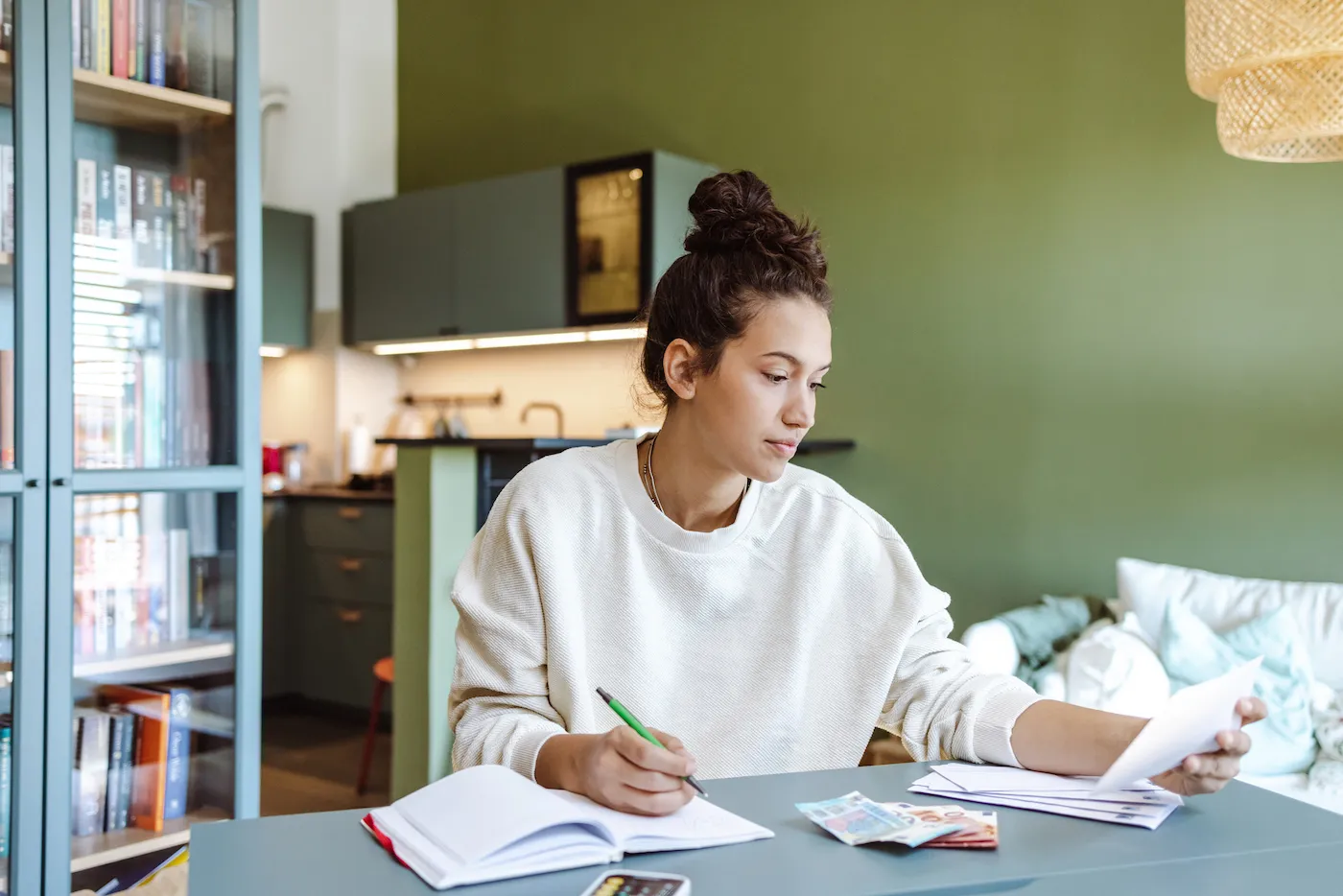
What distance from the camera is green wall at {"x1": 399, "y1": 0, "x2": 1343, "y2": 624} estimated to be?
3154 millimetres

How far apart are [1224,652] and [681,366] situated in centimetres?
188

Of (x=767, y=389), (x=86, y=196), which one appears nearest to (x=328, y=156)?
(x=86, y=196)

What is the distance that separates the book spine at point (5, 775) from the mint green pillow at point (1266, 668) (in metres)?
2.42

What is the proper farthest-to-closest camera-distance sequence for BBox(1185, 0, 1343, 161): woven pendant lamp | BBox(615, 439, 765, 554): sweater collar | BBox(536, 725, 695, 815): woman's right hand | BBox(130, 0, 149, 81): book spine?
1. BBox(130, 0, 149, 81): book spine
2. BBox(1185, 0, 1343, 161): woven pendant lamp
3. BBox(615, 439, 765, 554): sweater collar
4. BBox(536, 725, 695, 815): woman's right hand

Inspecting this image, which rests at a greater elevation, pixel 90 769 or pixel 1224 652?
pixel 1224 652

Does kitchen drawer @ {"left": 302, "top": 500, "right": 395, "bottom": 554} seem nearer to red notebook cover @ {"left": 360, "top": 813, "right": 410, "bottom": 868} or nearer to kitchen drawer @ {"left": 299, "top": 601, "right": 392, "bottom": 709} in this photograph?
kitchen drawer @ {"left": 299, "top": 601, "right": 392, "bottom": 709}

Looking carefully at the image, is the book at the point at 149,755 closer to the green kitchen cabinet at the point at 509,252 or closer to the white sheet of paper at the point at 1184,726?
the white sheet of paper at the point at 1184,726

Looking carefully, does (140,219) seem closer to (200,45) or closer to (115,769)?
(200,45)

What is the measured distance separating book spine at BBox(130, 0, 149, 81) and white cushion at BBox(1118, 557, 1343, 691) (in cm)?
259

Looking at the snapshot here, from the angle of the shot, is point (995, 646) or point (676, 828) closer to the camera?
point (676, 828)

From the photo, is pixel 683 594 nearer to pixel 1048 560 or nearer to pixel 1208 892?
pixel 1208 892

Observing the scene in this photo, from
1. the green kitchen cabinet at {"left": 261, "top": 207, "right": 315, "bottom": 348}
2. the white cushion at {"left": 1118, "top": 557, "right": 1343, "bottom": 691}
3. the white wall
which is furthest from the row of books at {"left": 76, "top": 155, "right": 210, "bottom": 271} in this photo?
the white wall

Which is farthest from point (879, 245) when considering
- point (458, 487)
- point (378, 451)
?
point (378, 451)

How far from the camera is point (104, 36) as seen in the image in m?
2.24
